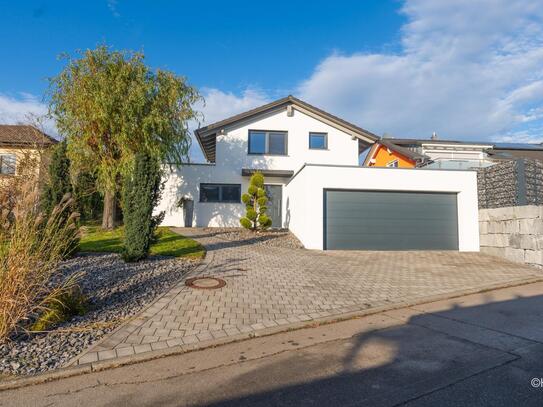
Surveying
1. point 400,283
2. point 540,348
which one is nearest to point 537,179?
point 400,283

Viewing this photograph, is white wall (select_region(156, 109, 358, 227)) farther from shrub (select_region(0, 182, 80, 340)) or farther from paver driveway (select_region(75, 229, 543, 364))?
shrub (select_region(0, 182, 80, 340))

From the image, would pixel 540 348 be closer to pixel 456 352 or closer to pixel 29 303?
pixel 456 352

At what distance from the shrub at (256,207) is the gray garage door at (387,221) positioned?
367 centimetres

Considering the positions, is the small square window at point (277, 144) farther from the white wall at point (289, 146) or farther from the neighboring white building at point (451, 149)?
the neighboring white building at point (451, 149)

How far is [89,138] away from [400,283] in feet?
42.2

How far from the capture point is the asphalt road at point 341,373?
2855 mm

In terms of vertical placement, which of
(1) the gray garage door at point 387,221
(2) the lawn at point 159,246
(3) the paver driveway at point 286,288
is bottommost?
(3) the paver driveway at point 286,288

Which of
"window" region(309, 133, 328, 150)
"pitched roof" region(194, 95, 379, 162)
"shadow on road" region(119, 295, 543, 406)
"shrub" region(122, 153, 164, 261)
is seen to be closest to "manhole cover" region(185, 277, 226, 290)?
"shrub" region(122, 153, 164, 261)

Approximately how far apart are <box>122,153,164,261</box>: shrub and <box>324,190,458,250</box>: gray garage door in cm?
609

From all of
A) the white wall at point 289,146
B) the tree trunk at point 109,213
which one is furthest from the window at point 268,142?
the tree trunk at point 109,213

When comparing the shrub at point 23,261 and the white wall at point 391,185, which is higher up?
the white wall at point 391,185

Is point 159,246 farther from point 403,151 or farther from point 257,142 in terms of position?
point 403,151

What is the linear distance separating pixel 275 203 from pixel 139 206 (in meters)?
10.6

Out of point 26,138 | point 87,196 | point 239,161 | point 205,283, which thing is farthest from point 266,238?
point 26,138
